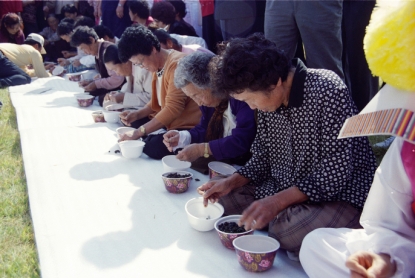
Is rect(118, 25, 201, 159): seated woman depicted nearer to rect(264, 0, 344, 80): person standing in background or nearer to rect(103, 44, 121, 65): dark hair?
rect(103, 44, 121, 65): dark hair

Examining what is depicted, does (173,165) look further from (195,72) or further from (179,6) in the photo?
(179,6)

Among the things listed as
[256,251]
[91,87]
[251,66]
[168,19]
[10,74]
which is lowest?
[10,74]

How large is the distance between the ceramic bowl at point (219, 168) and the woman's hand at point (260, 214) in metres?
0.84

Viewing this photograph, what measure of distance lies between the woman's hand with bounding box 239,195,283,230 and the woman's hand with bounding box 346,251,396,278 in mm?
550

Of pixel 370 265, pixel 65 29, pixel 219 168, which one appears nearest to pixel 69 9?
pixel 65 29

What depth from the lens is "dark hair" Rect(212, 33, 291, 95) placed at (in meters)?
1.77

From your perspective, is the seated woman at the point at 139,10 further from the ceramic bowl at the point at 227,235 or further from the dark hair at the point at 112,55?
the ceramic bowl at the point at 227,235

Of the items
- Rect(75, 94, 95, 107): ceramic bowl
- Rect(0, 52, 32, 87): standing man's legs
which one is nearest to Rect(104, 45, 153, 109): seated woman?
Rect(75, 94, 95, 107): ceramic bowl

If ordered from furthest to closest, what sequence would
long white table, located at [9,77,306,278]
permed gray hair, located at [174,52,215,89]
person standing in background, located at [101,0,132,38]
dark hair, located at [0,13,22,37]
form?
1. dark hair, located at [0,13,22,37]
2. person standing in background, located at [101,0,132,38]
3. permed gray hair, located at [174,52,215,89]
4. long white table, located at [9,77,306,278]

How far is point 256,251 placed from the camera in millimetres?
1853

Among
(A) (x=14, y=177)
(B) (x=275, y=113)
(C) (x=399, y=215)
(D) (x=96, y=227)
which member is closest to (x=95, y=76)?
(A) (x=14, y=177)

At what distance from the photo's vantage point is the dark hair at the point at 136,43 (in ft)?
10.8

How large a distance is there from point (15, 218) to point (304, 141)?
171 cm

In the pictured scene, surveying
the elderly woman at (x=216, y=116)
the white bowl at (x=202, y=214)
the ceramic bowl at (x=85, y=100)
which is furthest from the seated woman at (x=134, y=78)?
the white bowl at (x=202, y=214)
